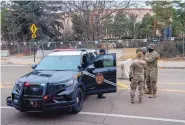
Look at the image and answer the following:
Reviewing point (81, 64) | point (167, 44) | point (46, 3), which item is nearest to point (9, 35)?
point (46, 3)

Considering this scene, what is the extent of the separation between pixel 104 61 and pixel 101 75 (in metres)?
0.46

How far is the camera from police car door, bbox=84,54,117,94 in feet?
26.2

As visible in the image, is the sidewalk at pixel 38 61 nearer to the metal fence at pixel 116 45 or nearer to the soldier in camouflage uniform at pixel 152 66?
the metal fence at pixel 116 45

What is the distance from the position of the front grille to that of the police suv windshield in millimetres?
1332

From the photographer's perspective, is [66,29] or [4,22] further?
[66,29]

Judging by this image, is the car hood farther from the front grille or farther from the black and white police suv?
the front grille

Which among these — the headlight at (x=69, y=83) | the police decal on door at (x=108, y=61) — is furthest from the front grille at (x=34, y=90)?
the police decal on door at (x=108, y=61)

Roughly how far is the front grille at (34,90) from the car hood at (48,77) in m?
0.12

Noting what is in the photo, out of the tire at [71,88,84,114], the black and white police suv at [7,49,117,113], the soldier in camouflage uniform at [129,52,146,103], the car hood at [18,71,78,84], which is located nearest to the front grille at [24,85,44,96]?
the black and white police suv at [7,49,117,113]

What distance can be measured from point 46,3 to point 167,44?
58.4 feet

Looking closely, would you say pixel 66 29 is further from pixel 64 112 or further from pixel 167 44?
pixel 64 112

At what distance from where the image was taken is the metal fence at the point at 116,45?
Result: 22156mm

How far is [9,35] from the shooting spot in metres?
35.7

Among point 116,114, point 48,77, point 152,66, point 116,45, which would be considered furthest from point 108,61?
point 116,45
